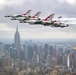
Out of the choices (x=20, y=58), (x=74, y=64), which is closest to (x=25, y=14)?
(x=74, y=64)

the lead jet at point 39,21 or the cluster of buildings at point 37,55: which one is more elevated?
the lead jet at point 39,21

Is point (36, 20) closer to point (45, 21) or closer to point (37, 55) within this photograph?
point (45, 21)

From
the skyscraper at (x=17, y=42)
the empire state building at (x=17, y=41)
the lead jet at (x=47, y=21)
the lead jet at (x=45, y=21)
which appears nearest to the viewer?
the lead jet at (x=45, y=21)

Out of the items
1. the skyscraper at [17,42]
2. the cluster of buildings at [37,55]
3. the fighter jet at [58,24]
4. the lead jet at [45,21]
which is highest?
the lead jet at [45,21]

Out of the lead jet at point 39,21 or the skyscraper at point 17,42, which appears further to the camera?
the skyscraper at point 17,42

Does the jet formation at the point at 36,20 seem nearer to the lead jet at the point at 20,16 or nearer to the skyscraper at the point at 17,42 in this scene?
the lead jet at the point at 20,16

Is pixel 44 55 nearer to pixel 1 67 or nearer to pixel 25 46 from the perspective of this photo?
pixel 25 46

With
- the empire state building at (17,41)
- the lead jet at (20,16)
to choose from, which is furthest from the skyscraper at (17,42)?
the lead jet at (20,16)

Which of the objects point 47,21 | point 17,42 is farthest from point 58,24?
point 17,42
